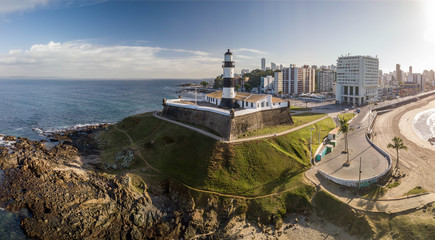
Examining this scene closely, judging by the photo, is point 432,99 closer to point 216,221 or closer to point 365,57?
point 365,57

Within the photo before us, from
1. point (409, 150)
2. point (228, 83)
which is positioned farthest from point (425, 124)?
point (228, 83)

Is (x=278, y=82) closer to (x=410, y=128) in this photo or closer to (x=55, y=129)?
(x=410, y=128)

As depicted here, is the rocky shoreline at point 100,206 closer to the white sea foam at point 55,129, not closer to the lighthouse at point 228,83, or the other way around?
the lighthouse at point 228,83

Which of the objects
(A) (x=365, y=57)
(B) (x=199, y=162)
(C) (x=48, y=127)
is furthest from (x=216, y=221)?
(A) (x=365, y=57)

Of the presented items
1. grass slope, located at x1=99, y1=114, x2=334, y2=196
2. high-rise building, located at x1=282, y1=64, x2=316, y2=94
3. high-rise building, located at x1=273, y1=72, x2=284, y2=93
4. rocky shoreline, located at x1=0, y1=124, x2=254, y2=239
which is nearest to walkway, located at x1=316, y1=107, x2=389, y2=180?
grass slope, located at x1=99, y1=114, x2=334, y2=196

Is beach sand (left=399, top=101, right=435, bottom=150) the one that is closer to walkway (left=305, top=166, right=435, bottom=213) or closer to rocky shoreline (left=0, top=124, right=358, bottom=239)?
walkway (left=305, top=166, right=435, bottom=213)

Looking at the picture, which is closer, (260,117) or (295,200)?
(295,200)

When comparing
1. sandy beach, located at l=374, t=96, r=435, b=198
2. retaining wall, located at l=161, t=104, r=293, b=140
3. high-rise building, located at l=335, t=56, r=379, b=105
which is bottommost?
sandy beach, located at l=374, t=96, r=435, b=198
